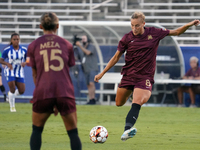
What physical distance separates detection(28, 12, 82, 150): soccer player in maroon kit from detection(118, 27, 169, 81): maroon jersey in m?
2.38

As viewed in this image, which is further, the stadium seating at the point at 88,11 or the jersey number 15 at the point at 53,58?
the stadium seating at the point at 88,11

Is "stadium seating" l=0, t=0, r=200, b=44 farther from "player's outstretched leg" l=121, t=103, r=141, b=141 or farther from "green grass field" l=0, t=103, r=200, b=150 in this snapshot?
"player's outstretched leg" l=121, t=103, r=141, b=141

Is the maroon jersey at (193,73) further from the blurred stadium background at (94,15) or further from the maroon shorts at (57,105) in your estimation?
the maroon shorts at (57,105)

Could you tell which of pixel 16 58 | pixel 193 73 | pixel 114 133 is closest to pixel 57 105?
pixel 114 133

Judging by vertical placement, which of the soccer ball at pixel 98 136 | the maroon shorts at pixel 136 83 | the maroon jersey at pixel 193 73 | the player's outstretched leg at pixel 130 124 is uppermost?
the maroon shorts at pixel 136 83

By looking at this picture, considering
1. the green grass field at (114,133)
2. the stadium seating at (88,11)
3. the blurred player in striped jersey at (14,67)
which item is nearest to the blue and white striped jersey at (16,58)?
the blurred player in striped jersey at (14,67)

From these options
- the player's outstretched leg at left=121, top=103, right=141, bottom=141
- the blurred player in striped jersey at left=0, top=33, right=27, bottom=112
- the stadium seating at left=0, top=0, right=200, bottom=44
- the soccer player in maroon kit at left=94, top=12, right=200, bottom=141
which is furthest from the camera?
the stadium seating at left=0, top=0, right=200, bottom=44

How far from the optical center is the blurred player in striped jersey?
12.5 meters

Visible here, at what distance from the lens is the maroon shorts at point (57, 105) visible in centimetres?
449

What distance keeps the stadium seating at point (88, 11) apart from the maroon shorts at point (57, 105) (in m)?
15.5

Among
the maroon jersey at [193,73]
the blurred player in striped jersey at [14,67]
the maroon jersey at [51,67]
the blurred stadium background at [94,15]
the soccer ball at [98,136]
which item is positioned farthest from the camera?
the blurred stadium background at [94,15]

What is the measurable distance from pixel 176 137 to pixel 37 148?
3.81 m

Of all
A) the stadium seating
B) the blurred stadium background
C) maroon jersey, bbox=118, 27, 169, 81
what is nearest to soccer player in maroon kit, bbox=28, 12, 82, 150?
maroon jersey, bbox=118, 27, 169, 81

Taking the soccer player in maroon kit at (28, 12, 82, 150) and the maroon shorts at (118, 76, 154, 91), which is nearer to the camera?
the soccer player in maroon kit at (28, 12, 82, 150)
